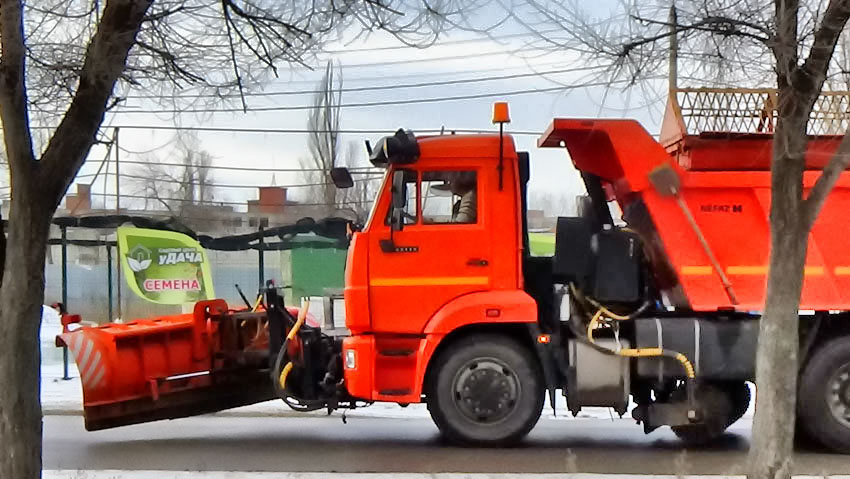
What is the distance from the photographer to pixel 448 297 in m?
7.88

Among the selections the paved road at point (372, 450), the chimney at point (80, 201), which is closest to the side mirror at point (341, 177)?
the paved road at point (372, 450)

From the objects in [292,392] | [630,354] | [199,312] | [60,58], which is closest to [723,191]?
[630,354]

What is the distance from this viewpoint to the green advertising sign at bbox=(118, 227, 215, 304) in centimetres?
1242

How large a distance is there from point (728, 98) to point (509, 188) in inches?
80.8

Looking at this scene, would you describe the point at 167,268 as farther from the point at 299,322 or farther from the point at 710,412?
the point at 710,412

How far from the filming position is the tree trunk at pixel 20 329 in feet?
15.5

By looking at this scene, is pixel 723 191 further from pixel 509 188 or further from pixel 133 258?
pixel 133 258

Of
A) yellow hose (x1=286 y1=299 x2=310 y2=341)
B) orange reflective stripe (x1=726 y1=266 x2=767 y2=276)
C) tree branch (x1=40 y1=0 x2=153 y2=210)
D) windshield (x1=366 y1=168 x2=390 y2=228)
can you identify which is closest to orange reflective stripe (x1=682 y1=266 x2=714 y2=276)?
orange reflective stripe (x1=726 y1=266 x2=767 y2=276)

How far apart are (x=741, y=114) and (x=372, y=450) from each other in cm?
442

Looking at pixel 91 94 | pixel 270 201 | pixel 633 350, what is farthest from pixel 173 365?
pixel 270 201

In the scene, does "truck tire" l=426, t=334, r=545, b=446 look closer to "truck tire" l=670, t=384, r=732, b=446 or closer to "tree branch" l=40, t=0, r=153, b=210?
"truck tire" l=670, t=384, r=732, b=446

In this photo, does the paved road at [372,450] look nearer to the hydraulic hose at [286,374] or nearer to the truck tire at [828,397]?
the truck tire at [828,397]

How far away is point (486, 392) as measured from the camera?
775 cm

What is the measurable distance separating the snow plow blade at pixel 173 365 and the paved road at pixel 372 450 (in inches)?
15.7
